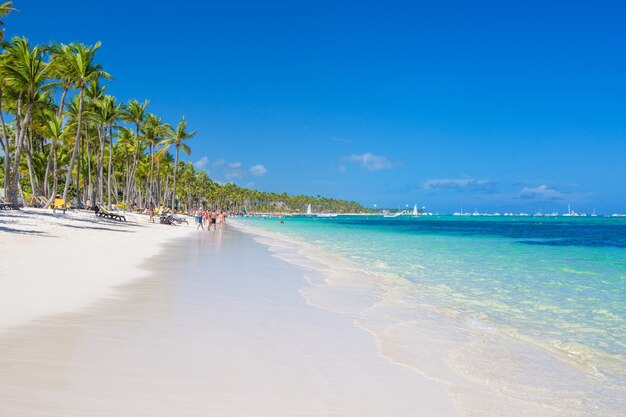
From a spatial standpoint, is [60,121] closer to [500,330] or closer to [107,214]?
[107,214]

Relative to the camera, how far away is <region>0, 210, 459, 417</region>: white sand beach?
4.13 meters

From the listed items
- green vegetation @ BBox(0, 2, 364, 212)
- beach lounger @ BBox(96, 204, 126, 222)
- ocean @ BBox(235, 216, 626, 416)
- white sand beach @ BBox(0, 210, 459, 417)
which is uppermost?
green vegetation @ BBox(0, 2, 364, 212)

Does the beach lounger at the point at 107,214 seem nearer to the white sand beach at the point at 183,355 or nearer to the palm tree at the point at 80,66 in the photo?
the palm tree at the point at 80,66

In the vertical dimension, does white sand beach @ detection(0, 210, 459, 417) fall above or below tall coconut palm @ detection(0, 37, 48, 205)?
below

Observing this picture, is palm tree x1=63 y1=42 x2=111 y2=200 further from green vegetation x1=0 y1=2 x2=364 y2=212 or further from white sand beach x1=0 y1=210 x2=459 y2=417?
white sand beach x1=0 y1=210 x2=459 y2=417

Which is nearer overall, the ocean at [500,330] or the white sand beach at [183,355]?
the white sand beach at [183,355]

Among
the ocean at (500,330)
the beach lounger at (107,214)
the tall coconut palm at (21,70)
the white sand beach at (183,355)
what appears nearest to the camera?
the white sand beach at (183,355)

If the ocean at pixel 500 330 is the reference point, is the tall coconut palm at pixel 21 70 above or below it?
above

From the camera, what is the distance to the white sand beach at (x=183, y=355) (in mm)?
4129

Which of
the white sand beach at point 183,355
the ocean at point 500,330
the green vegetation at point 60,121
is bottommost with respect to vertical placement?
the ocean at point 500,330

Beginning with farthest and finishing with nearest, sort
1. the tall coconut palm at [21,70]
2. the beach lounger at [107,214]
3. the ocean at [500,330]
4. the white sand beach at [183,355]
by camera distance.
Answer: the beach lounger at [107,214] → the tall coconut palm at [21,70] → the ocean at [500,330] → the white sand beach at [183,355]

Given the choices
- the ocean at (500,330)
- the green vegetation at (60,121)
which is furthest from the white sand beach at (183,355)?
the green vegetation at (60,121)

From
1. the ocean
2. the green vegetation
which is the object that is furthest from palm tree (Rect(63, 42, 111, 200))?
the ocean

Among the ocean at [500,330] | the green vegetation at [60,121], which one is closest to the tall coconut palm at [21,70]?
the green vegetation at [60,121]
